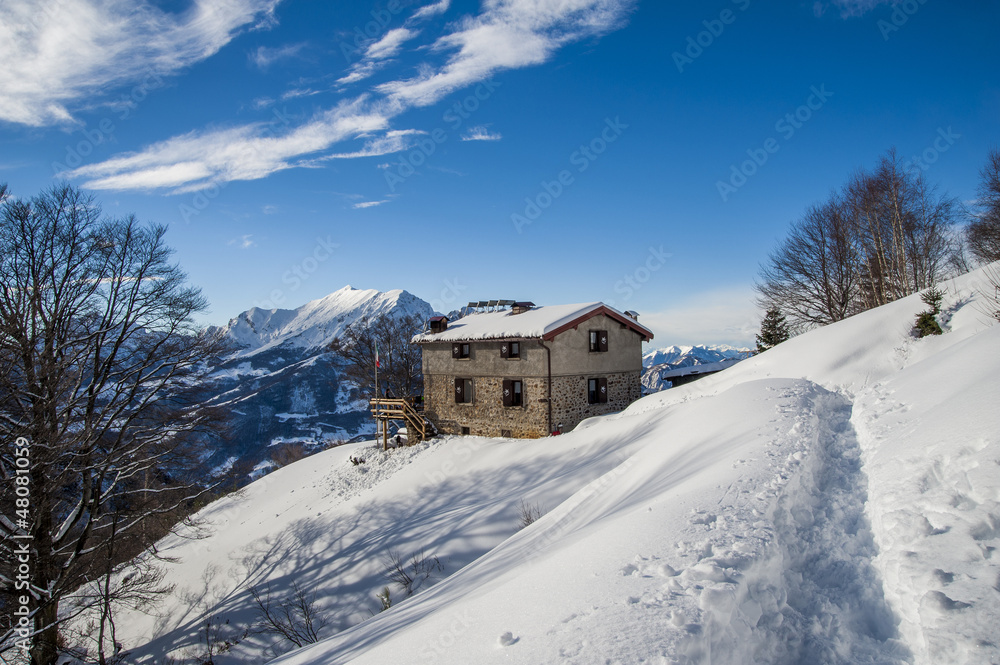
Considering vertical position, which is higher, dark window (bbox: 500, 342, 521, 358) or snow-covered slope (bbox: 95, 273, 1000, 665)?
dark window (bbox: 500, 342, 521, 358)

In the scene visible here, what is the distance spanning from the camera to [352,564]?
42.4ft

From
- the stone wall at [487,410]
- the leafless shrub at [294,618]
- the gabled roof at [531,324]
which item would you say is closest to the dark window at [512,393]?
the stone wall at [487,410]

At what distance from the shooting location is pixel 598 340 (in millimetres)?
22891

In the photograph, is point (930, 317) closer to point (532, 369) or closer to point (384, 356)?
point (532, 369)

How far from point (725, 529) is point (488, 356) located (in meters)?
18.8

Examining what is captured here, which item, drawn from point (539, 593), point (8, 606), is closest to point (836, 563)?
point (539, 593)

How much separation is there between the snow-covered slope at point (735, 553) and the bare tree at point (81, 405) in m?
3.88

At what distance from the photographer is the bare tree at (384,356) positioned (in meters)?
34.1

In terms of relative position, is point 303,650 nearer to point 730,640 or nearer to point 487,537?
point 487,537

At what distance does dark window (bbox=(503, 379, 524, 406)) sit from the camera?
73.0 feet

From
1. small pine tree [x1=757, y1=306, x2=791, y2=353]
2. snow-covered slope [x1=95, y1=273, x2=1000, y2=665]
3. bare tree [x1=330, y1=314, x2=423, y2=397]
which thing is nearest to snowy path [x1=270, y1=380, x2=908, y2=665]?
snow-covered slope [x1=95, y1=273, x2=1000, y2=665]

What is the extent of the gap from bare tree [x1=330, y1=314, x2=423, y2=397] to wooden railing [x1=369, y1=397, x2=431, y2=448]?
7651 mm

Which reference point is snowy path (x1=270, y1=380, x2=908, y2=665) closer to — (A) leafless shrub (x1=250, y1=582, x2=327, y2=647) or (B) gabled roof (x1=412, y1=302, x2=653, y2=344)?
(A) leafless shrub (x1=250, y1=582, x2=327, y2=647)

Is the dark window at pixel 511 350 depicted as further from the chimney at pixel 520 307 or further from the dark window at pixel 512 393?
the chimney at pixel 520 307
